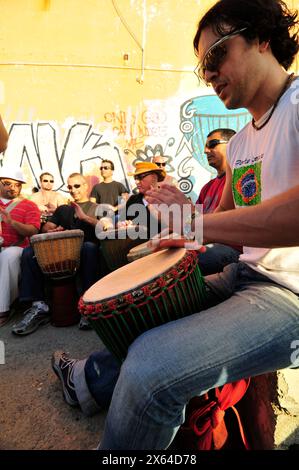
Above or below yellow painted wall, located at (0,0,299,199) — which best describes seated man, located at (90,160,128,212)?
below

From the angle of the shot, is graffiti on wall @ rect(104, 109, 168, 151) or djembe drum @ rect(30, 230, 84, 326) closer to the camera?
djembe drum @ rect(30, 230, 84, 326)

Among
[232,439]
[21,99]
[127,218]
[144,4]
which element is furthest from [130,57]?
[232,439]

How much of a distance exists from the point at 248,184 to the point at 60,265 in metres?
2.37

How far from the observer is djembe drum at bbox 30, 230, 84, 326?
3.23 metres

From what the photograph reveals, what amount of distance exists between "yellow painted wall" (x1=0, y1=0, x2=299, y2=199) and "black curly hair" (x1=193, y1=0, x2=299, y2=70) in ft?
21.8

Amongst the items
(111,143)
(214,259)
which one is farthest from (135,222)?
(111,143)

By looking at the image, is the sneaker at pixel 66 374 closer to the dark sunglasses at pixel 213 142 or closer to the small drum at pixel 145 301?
the small drum at pixel 145 301

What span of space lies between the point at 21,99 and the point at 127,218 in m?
5.35

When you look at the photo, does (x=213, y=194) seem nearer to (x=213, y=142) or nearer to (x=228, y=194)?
(x=213, y=142)

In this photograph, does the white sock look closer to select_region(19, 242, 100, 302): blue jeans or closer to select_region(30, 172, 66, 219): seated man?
select_region(19, 242, 100, 302): blue jeans

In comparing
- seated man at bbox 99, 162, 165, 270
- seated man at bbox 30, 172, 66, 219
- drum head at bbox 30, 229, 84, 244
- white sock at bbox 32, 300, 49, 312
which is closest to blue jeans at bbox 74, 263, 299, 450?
seated man at bbox 99, 162, 165, 270

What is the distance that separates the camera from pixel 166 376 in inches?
38.2

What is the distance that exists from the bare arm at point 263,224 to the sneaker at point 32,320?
2527mm
